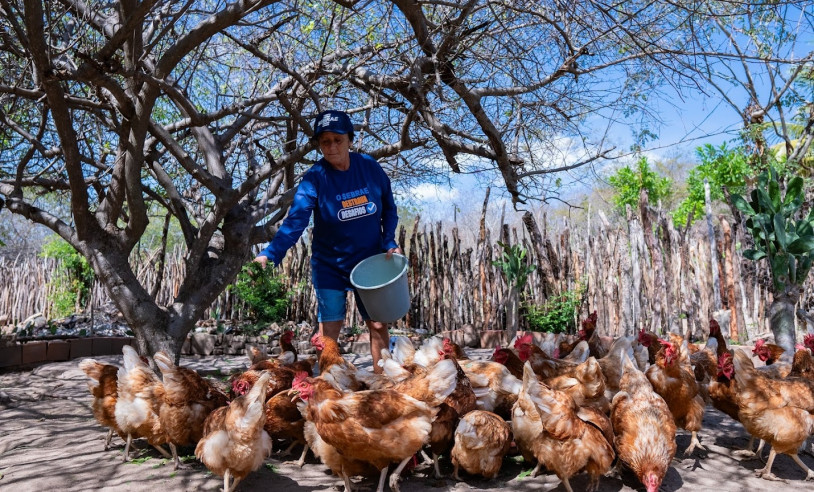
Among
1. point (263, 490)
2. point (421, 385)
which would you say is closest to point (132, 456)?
point (263, 490)

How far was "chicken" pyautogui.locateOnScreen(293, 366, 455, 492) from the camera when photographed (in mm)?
3148

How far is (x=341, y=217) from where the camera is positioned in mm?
4504

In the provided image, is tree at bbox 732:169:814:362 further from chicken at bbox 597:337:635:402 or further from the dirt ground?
chicken at bbox 597:337:635:402

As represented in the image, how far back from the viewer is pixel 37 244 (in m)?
34.6

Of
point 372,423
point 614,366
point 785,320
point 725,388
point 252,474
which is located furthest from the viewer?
point 785,320

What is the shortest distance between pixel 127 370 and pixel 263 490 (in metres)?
1.40

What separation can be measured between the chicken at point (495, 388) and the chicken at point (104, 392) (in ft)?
8.17

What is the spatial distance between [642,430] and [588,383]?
700mm

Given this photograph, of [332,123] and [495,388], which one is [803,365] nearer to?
[495,388]

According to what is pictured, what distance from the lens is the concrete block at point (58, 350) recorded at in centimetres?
827

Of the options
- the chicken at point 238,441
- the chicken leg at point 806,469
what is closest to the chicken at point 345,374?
the chicken at point 238,441

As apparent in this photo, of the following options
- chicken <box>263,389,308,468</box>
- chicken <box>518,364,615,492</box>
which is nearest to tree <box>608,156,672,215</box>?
chicken <box>518,364,615,492</box>

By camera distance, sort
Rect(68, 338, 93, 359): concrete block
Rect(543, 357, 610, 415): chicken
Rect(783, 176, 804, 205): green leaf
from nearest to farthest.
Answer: Rect(543, 357, 610, 415): chicken < Rect(783, 176, 804, 205): green leaf < Rect(68, 338, 93, 359): concrete block

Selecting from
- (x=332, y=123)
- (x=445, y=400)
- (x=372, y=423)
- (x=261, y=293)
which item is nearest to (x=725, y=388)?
(x=445, y=400)
